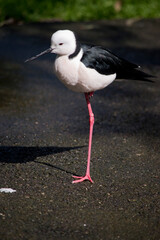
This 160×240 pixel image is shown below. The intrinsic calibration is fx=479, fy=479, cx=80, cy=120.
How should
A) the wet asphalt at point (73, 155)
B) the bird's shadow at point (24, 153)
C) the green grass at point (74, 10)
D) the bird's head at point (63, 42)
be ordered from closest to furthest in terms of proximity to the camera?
the wet asphalt at point (73, 155) < the bird's head at point (63, 42) < the bird's shadow at point (24, 153) < the green grass at point (74, 10)

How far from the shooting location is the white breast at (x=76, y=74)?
156 inches

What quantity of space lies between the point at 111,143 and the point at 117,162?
461mm

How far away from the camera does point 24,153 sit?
189 inches

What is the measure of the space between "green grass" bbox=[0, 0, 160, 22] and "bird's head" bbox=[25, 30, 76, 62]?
5.88m

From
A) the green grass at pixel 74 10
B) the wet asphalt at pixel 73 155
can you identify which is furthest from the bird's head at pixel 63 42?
the green grass at pixel 74 10

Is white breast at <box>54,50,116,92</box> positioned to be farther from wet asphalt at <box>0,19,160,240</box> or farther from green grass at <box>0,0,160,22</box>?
green grass at <box>0,0,160,22</box>

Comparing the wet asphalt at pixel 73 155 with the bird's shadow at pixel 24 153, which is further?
the bird's shadow at pixel 24 153

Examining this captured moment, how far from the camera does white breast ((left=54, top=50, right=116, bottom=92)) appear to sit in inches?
156

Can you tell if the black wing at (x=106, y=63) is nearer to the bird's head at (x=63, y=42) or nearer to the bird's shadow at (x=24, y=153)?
the bird's head at (x=63, y=42)

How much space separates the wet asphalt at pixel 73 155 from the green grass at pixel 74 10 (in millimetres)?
1641

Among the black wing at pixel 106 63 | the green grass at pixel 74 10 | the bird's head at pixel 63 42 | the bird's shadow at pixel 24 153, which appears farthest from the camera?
the green grass at pixel 74 10

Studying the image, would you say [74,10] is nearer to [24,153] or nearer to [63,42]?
[24,153]

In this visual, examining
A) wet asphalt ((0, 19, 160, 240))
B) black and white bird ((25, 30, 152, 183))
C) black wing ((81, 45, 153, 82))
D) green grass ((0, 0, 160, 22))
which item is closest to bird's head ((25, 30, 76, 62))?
black and white bird ((25, 30, 152, 183))

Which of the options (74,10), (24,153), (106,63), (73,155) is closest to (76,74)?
(106,63)
